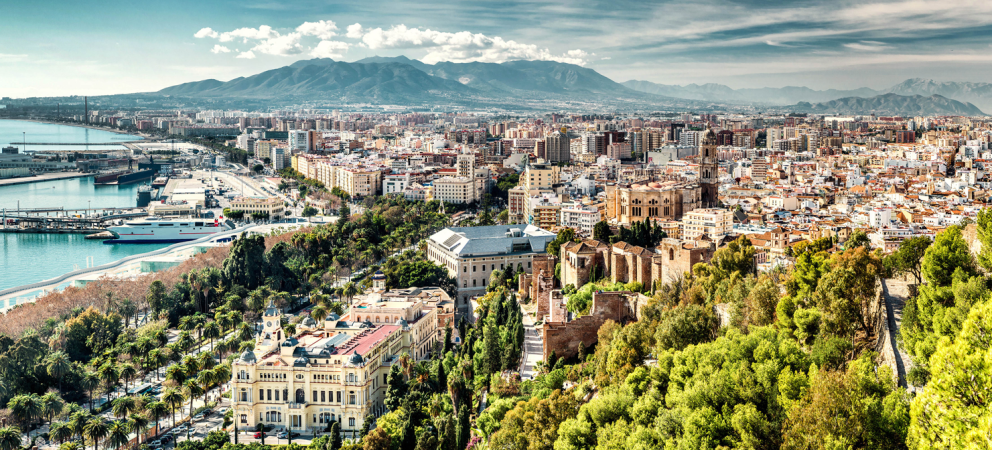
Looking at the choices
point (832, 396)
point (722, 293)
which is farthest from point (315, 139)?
point (832, 396)

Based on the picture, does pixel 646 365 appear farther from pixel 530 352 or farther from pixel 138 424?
pixel 138 424

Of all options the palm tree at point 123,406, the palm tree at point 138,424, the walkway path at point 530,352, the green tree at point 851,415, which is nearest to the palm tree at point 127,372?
the palm tree at point 123,406

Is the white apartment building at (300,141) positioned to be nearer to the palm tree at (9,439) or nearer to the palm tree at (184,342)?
the palm tree at (184,342)

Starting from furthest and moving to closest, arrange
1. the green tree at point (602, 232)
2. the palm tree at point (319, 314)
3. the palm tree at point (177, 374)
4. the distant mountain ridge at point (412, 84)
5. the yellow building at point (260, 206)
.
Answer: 1. the distant mountain ridge at point (412, 84)
2. the yellow building at point (260, 206)
3. the green tree at point (602, 232)
4. the palm tree at point (319, 314)
5. the palm tree at point (177, 374)

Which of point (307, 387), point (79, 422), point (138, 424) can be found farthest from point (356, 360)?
point (79, 422)

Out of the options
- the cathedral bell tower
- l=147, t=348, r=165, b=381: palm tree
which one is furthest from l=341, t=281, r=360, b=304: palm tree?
the cathedral bell tower

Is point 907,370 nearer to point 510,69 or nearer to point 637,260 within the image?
point 637,260
